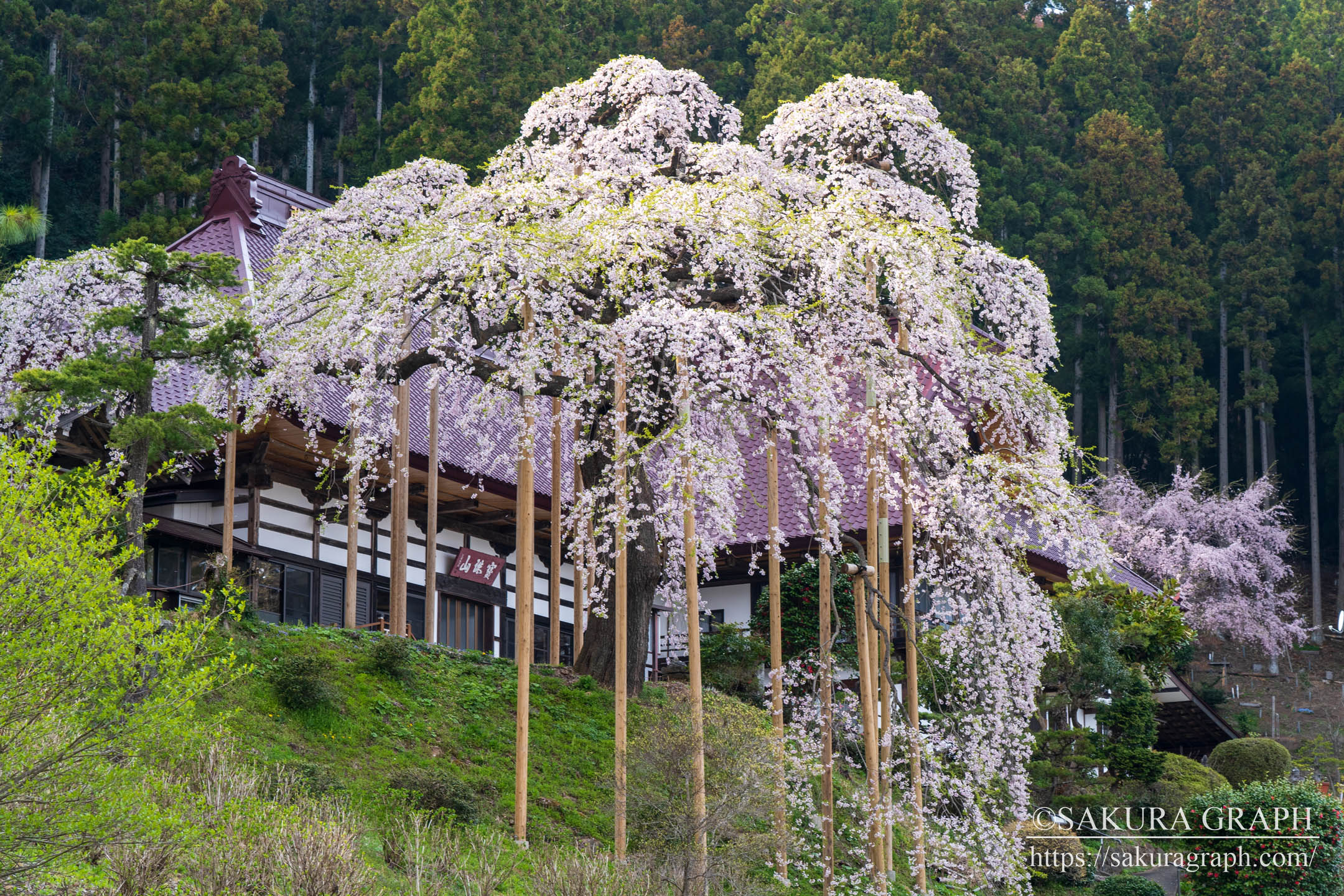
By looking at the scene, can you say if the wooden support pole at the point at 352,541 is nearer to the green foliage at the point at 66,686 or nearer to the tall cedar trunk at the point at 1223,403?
the green foliage at the point at 66,686

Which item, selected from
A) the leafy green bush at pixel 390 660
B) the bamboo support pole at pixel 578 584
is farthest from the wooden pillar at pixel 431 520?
the leafy green bush at pixel 390 660

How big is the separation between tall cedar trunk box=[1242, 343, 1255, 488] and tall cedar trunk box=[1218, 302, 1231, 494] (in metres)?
0.53

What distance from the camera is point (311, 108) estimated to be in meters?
38.6

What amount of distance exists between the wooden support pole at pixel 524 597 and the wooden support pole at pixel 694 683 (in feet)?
4.02

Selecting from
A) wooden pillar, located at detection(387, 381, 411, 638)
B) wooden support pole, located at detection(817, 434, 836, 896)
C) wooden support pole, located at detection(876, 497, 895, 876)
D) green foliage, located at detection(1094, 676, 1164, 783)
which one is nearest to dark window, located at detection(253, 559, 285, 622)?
wooden pillar, located at detection(387, 381, 411, 638)

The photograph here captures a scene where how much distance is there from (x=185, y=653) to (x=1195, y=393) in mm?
32825

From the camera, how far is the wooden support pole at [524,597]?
31.8 feet

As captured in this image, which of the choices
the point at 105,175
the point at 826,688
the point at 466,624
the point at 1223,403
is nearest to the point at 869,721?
the point at 826,688

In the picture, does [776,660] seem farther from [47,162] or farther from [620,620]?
[47,162]

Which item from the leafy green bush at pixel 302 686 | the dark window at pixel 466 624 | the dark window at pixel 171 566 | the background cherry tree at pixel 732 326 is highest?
the background cherry tree at pixel 732 326

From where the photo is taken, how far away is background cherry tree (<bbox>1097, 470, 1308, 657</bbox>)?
34.2 m

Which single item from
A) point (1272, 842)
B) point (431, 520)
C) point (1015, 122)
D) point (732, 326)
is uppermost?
point (1015, 122)

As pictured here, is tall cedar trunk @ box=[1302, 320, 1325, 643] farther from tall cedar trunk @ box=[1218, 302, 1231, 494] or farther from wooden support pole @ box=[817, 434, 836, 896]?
wooden support pole @ box=[817, 434, 836, 896]

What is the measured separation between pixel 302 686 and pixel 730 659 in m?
6.74
